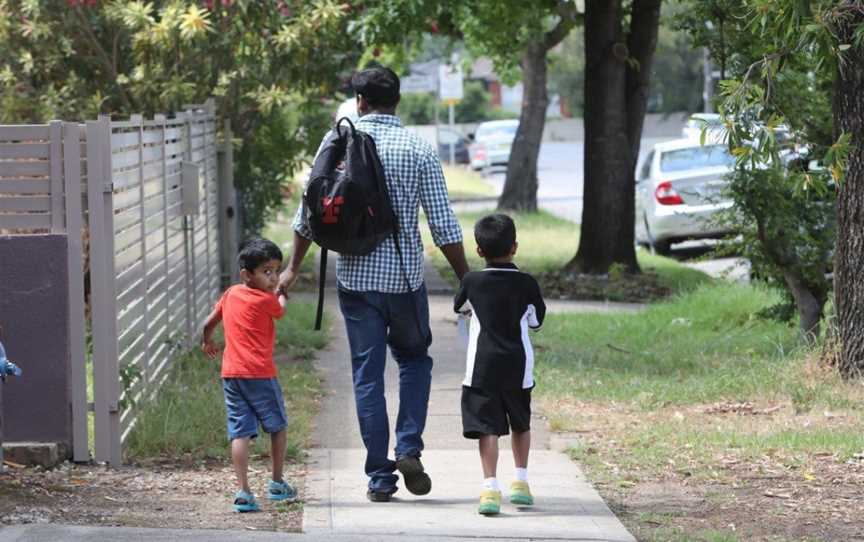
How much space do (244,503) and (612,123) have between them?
37.5 feet

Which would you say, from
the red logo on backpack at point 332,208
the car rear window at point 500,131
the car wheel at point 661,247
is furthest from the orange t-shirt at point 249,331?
the car rear window at point 500,131

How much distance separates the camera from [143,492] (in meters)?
6.99

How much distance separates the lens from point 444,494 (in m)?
7.01

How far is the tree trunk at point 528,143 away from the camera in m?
28.0

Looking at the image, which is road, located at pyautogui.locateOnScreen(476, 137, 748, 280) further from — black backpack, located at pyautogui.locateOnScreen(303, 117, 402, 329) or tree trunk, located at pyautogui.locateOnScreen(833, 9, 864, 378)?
black backpack, located at pyautogui.locateOnScreen(303, 117, 402, 329)

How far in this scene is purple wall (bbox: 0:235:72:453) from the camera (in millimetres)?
7293

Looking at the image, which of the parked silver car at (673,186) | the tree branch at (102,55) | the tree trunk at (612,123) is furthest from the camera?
the parked silver car at (673,186)

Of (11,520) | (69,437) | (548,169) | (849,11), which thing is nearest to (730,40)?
(849,11)

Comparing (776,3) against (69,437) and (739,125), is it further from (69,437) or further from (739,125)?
(69,437)

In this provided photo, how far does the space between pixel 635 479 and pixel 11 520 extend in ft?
9.89

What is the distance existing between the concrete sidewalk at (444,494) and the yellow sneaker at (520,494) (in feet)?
0.12

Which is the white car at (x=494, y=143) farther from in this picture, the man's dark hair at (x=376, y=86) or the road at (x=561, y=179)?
the man's dark hair at (x=376, y=86)

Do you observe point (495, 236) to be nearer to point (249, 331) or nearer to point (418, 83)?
point (249, 331)

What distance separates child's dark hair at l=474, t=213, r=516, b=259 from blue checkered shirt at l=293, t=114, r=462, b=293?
0.14 m
